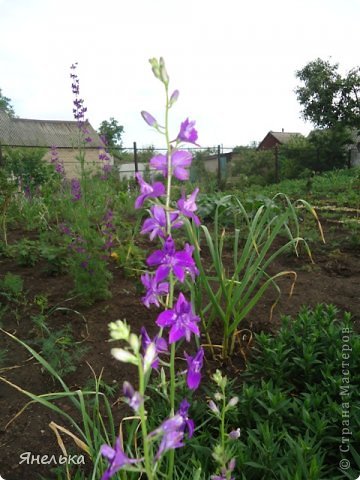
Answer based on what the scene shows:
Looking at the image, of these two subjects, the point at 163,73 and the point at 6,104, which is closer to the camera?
the point at 163,73

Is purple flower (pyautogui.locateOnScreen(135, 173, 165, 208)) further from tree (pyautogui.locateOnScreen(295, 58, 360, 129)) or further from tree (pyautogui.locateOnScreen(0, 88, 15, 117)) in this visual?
Answer: tree (pyautogui.locateOnScreen(0, 88, 15, 117))

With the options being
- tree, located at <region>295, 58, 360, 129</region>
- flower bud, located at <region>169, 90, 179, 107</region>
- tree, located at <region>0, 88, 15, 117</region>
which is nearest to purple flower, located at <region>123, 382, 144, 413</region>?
flower bud, located at <region>169, 90, 179, 107</region>

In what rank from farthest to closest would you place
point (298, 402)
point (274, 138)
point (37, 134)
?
1. point (274, 138)
2. point (37, 134)
3. point (298, 402)

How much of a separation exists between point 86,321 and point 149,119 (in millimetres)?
1924

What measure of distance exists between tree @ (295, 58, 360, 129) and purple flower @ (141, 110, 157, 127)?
25.1 meters

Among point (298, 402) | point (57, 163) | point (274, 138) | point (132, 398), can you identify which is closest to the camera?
point (132, 398)

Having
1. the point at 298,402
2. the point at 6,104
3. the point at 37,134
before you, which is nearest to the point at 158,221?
the point at 298,402

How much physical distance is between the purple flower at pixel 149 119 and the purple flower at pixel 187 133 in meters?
0.07

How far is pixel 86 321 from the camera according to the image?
8.86ft

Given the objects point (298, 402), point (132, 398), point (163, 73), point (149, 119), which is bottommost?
point (298, 402)

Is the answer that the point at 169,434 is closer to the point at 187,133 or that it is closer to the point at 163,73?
the point at 187,133

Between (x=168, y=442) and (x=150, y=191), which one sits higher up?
(x=150, y=191)

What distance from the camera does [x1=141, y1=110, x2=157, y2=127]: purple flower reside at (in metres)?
1.04

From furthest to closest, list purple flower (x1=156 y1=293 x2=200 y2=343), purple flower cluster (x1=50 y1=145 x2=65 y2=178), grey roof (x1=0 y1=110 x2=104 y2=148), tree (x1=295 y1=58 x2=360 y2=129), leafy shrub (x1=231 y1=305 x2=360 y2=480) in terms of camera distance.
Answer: grey roof (x1=0 y1=110 x2=104 y2=148) < tree (x1=295 y1=58 x2=360 y2=129) < purple flower cluster (x1=50 y1=145 x2=65 y2=178) < leafy shrub (x1=231 y1=305 x2=360 y2=480) < purple flower (x1=156 y1=293 x2=200 y2=343)
